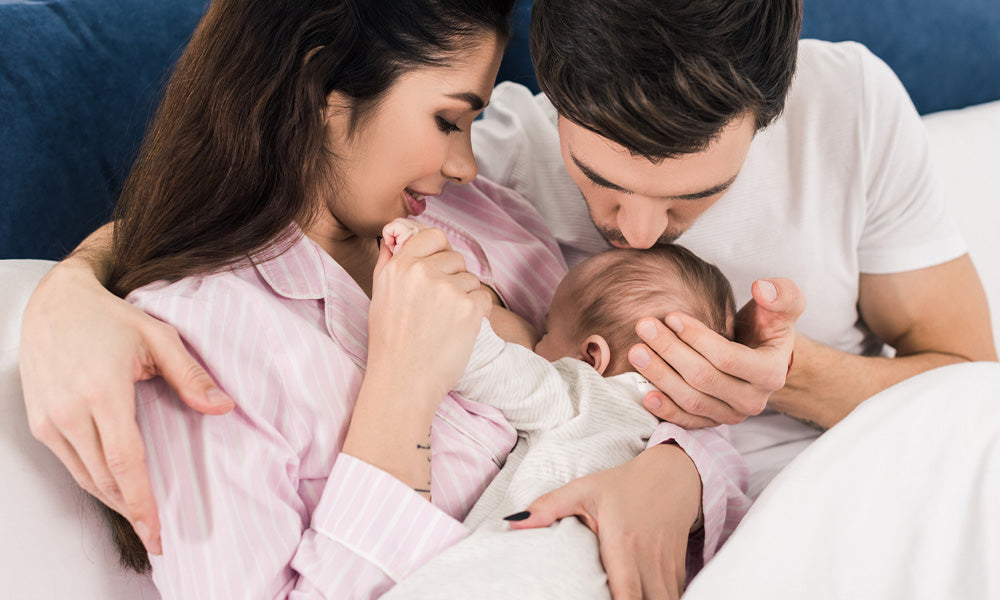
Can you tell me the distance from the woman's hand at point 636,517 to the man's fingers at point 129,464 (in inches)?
17.3

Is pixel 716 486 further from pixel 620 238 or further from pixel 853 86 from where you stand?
pixel 853 86

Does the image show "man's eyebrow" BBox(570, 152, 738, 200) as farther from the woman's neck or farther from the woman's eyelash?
the woman's neck

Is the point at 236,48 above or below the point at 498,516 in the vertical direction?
above

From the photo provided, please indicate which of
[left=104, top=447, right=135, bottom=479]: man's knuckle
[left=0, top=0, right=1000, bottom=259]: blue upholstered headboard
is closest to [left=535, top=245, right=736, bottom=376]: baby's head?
[left=104, top=447, right=135, bottom=479]: man's knuckle

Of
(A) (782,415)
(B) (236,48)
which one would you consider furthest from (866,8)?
(B) (236,48)

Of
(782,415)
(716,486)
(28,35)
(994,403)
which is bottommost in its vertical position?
(782,415)

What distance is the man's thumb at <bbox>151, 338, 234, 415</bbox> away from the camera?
90 centimetres

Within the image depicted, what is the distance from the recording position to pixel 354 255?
145cm

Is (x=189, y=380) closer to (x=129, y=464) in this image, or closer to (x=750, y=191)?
(x=129, y=464)

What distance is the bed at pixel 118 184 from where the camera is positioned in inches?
37.6

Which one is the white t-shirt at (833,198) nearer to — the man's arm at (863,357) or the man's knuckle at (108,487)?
the man's arm at (863,357)

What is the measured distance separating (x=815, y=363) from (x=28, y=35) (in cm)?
158

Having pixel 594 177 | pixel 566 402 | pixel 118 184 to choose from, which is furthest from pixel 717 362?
pixel 118 184

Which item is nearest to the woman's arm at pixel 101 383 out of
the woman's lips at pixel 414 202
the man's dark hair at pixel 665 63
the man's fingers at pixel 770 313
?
the woman's lips at pixel 414 202
